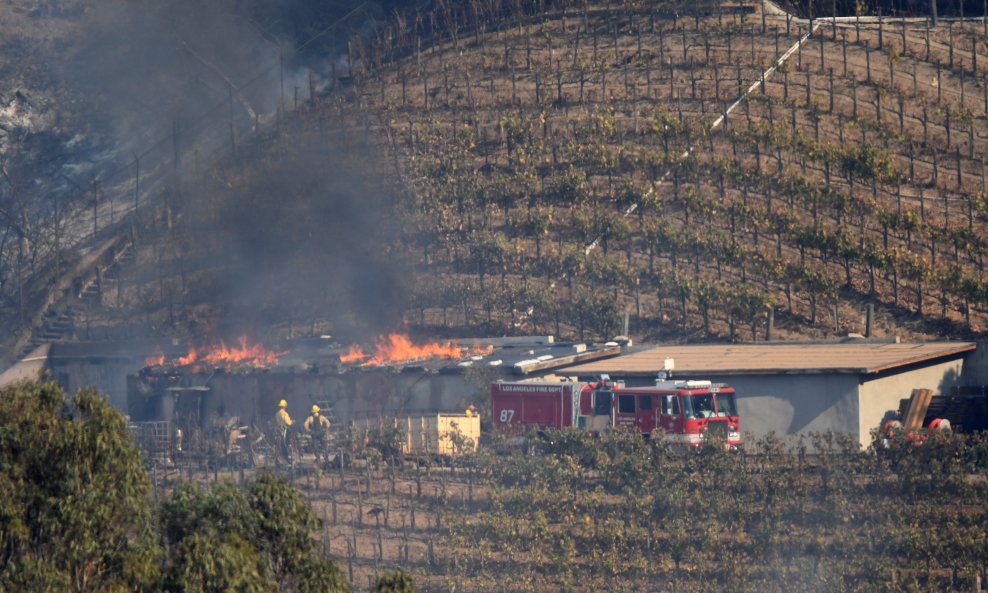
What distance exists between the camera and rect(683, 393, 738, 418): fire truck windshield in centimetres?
3938

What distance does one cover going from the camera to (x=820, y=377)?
41.1 metres

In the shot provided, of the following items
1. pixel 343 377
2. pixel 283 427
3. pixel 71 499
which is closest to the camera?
pixel 71 499

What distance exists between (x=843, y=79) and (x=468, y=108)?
19761 millimetres

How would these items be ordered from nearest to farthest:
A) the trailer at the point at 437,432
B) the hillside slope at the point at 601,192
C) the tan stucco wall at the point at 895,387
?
the tan stucco wall at the point at 895,387
the trailer at the point at 437,432
the hillside slope at the point at 601,192

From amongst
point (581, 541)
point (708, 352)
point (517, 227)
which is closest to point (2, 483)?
point (581, 541)

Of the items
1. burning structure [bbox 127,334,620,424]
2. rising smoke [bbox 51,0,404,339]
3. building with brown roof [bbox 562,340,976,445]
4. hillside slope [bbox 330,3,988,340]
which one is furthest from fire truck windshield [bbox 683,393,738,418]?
rising smoke [bbox 51,0,404,339]

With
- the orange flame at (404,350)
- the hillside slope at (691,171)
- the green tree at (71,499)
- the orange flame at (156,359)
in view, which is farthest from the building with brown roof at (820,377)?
the green tree at (71,499)

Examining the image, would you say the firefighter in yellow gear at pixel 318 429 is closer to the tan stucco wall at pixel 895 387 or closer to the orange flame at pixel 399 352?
the orange flame at pixel 399 352

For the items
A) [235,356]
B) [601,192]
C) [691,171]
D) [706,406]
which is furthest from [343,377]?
[691,171]

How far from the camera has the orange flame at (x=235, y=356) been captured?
52.7m

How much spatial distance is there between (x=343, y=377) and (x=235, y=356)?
10468 mm

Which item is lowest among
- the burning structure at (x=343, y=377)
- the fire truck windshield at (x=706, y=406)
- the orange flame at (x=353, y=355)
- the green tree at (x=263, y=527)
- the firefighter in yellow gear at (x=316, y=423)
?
the green tree at (x=263, y=527)

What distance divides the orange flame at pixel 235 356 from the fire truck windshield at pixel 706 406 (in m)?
18.0

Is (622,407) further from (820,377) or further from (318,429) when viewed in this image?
(318,429)
